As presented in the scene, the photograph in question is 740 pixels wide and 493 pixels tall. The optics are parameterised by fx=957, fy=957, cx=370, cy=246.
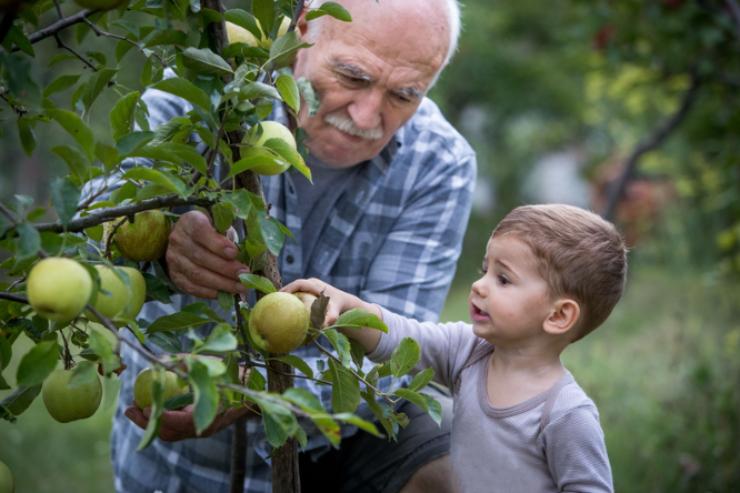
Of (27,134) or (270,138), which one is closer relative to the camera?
(270,138)

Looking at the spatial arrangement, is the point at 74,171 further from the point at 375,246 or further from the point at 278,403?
the point at 375,246

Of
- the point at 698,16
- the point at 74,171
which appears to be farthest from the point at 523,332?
the point at 698,16

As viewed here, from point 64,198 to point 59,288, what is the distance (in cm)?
15

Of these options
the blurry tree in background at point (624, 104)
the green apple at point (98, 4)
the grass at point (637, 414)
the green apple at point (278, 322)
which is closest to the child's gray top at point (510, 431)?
the green apple at point (278, 322)

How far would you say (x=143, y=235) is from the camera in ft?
4.68

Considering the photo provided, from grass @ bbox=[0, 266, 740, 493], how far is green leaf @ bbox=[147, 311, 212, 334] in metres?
1.88

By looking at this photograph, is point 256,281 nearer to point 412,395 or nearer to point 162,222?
point 162,222

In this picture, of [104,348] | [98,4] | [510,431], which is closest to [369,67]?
[510,431]

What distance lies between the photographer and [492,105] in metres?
11.8

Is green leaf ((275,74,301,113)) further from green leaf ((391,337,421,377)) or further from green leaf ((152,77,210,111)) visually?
green leaf ((391,337,421,377))

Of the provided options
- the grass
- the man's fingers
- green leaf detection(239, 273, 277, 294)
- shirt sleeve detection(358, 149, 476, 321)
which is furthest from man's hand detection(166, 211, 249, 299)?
the grass

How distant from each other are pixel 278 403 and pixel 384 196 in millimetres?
1218

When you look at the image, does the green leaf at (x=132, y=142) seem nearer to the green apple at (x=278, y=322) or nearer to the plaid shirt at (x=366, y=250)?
the green apple at (x=278, y=322)

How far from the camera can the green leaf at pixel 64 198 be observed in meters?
1.10
